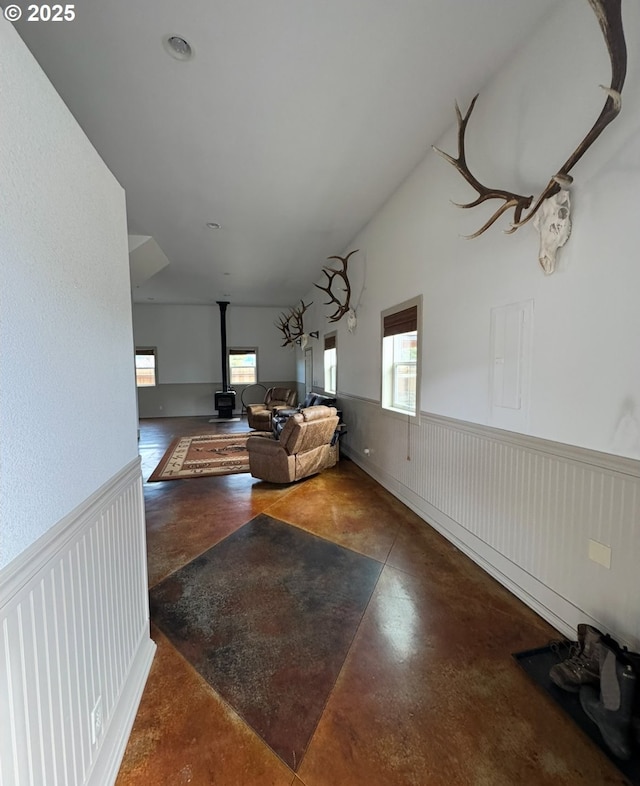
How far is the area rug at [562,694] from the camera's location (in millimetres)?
1250

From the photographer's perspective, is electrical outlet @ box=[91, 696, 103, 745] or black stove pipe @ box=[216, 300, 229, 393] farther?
black stove pipe @ box=[216, 300, 229, 393]

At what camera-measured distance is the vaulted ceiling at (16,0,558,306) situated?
1802 mm

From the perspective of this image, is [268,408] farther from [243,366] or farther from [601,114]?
[601,114]

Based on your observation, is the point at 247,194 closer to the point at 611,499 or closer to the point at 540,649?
the point at 611,499

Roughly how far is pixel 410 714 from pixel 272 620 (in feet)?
2.81

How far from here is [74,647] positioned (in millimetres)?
1039

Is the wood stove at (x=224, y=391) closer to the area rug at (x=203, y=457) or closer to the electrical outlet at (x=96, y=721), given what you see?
the area rug at (x=203, y=457)

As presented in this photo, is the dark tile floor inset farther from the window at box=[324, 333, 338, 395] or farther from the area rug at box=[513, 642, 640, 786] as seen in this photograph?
the window at box=[324, 333, 338, 395]

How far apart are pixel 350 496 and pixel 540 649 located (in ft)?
7.47

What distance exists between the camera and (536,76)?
77.3 inches

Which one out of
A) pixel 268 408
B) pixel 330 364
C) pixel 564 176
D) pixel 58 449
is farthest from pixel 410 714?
pixel 268 408

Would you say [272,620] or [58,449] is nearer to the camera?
[58,449]

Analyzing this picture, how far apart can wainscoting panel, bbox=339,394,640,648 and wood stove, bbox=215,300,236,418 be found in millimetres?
6824

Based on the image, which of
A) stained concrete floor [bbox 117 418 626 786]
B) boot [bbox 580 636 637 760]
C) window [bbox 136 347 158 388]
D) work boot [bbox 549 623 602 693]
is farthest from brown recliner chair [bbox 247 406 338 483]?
window [bbox 136 347 158 388]
